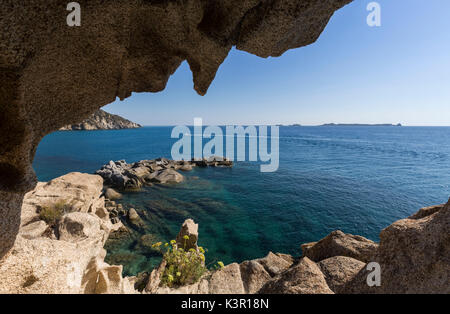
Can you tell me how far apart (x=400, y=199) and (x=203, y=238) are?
78.3ft

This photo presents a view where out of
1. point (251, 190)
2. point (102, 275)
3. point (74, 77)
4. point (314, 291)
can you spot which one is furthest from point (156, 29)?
point (251, 190)

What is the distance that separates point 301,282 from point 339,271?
1.47 m

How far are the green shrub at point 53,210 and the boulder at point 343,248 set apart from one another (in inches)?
440

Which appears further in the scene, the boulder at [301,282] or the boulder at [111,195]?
the boulder at [111,195]

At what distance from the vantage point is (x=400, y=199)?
21.4m

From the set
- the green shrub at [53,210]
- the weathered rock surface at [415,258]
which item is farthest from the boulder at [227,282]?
the green shrub at [53,210]

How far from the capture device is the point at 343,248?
589 cm

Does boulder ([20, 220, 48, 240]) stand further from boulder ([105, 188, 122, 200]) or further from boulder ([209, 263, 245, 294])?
boulder ([105, 188, 122, 200])

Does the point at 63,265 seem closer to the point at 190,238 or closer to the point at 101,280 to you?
the point at 101,280

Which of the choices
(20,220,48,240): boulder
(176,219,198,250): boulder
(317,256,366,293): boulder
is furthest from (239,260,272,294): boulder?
(20,220,48,240): boulder

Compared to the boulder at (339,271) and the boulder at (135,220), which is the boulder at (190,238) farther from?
the boulder at (135,220)

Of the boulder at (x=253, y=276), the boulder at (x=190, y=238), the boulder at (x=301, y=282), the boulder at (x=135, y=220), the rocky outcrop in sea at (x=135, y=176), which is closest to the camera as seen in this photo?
the boulder at (x=301, y=282)

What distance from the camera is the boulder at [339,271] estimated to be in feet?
13.5

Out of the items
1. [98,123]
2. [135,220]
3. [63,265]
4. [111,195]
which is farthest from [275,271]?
[98,123]
